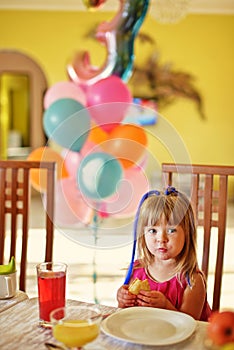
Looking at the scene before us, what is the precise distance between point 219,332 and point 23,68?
6764mm

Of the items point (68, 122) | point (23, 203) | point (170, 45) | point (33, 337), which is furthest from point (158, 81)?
point (33, 337)

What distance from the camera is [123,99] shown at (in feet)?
12.2

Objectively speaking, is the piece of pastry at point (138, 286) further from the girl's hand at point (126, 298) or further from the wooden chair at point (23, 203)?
the wooden chair at point (23, 203)

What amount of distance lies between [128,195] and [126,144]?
349 millimetres

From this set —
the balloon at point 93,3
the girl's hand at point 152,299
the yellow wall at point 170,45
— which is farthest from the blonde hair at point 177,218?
the yellow wall at point 170,45

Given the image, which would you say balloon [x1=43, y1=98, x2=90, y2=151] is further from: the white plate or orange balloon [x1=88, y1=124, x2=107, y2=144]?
the white plate

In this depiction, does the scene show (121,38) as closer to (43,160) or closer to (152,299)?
(43,160)

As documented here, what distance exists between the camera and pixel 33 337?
1.17 metres

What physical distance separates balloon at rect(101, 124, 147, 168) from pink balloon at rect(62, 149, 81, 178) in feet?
0.94

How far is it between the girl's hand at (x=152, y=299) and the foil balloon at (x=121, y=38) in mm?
2692

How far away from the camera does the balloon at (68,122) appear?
11.4ft

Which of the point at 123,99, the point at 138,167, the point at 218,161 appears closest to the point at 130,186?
the point at 138,167

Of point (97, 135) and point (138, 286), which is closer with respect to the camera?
point (138, 286)

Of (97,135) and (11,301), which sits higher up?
(97,135)
